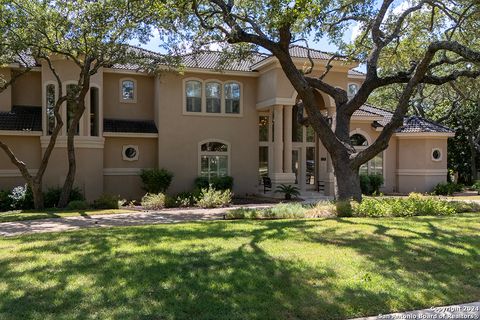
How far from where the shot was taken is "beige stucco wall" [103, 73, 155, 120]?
76.1ft

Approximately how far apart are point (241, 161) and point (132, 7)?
1145 cm

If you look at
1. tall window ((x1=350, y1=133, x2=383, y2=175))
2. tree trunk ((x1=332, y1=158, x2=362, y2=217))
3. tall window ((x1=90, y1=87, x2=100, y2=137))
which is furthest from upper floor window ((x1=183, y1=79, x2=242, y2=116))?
tree trunk ((x1=332, y1=158, x2=362, y2=217))

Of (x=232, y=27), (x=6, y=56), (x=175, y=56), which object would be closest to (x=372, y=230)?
(x=232, y=27)

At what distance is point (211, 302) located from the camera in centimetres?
567

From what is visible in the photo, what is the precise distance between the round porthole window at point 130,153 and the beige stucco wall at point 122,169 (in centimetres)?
15

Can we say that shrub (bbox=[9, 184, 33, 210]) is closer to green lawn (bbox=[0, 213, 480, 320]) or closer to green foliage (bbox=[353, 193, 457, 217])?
green lawn (bbox=[0, 213, 480, 320])

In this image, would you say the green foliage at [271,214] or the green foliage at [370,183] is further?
the green foliage at [370,183]

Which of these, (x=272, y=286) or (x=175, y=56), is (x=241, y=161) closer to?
(x=175, y=56)

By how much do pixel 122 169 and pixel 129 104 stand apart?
353 centimetres

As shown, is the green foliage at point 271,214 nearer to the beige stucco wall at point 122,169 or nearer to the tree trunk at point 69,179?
the tree trunk at point 69,179

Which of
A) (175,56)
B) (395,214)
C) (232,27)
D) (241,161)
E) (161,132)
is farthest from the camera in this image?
(241,161)

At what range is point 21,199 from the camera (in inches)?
737

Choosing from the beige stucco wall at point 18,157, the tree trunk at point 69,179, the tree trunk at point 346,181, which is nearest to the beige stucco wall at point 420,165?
the tree trunk at point 346,181

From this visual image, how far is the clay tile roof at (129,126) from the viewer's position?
22453 mm
